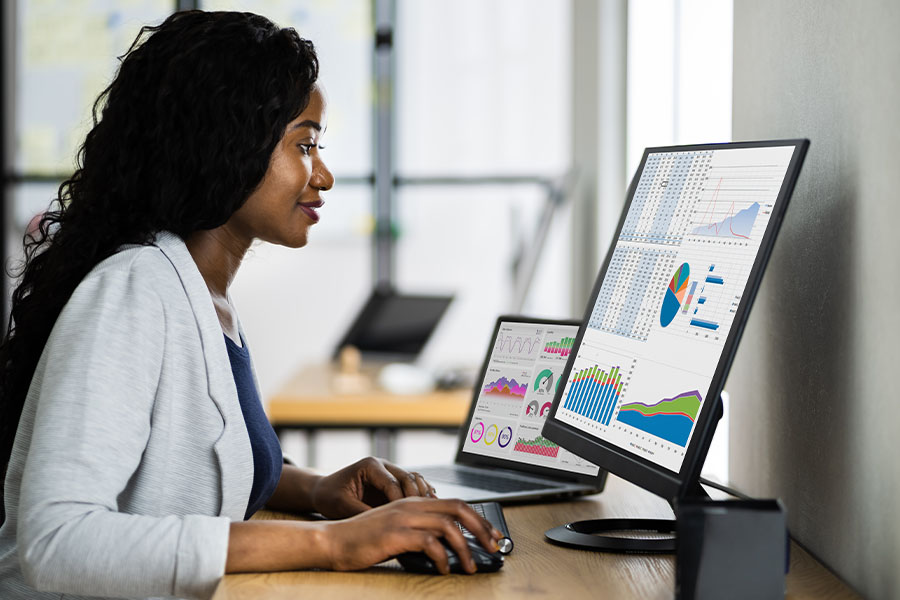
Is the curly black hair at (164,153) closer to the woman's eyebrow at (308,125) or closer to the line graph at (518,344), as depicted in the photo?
the woman's eyebrow at (308,125)

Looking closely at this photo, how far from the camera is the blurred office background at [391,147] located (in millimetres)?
4898

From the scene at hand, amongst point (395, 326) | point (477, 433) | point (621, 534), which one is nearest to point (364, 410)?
point (395, 326)

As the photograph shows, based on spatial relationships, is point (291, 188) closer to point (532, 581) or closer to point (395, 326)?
point (532, 581)

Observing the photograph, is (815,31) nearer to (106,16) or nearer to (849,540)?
(849,540)

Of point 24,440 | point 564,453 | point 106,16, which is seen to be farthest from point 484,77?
point 24,440

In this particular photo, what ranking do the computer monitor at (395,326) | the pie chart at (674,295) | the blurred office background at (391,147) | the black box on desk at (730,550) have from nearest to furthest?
the black box on desk at (730,550), the pie chart at (674,295), the computer monitor at (395,326), the blurred office background at (391,147)

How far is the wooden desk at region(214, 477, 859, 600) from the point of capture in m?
0.88

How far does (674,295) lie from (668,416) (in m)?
0.13

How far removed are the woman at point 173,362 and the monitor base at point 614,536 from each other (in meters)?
0.15

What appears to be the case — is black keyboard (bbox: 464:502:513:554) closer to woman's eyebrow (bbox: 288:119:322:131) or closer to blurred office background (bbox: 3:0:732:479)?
woman's eyebrow (bbox: 288:119:322:131)

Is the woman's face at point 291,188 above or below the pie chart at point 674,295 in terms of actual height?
above

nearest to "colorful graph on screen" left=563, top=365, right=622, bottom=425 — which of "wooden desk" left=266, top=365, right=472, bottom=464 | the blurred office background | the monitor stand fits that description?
the monitor stand

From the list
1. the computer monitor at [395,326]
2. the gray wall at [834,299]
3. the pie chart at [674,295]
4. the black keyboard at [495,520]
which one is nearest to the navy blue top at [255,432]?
the black keyboard at [495,520]

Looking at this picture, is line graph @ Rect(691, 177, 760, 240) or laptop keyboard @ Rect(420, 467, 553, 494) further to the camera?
laptop keyboard @ Rect(420, 467, 553, 494)
